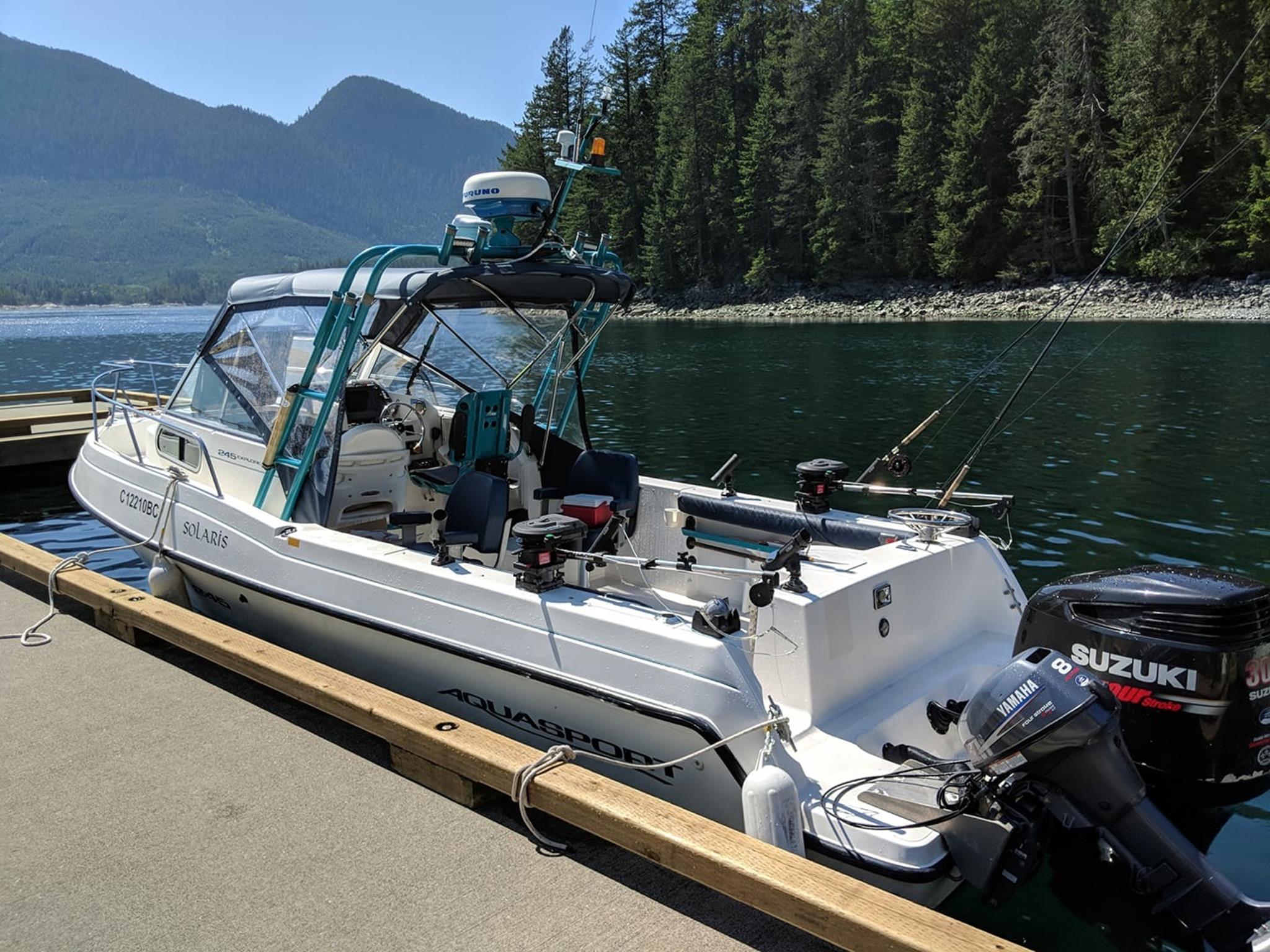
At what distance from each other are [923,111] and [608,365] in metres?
37.6

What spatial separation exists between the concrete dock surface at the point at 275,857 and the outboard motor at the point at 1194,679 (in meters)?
1.48

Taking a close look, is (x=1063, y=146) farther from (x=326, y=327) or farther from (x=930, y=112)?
(x=326, y=327)

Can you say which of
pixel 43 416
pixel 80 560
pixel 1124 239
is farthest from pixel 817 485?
pixel 43 416

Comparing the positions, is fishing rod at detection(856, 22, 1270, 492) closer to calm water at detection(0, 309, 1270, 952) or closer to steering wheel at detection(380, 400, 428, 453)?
calm water at detection(0, 309, 1270, 952)

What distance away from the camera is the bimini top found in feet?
16.6

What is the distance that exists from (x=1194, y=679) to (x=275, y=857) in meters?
3.37

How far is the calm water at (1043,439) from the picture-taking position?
4.50 meters

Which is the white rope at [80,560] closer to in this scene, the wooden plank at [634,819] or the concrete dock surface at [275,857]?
the concrete dock surface at [275,857]

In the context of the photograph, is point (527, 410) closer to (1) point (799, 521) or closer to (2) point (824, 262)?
(1) point (799, 521)

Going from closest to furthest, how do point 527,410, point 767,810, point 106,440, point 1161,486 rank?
point 767,810 < point 527,410 < point 106,440 < point 1161,486

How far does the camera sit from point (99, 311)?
169875 mm

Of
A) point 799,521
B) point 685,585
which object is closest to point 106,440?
point 685,585

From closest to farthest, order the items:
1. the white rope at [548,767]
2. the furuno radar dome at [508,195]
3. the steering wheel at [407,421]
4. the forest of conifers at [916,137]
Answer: the white rope at [548,767] < the furuno radar dome at [508,195] < the steering wheel at [407,421] < the forest of conifers at [916,137]

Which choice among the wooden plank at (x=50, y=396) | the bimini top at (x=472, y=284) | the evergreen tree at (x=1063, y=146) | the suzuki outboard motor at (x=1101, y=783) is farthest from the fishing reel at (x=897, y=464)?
the evergreen tree at (x=1063, y=146)
